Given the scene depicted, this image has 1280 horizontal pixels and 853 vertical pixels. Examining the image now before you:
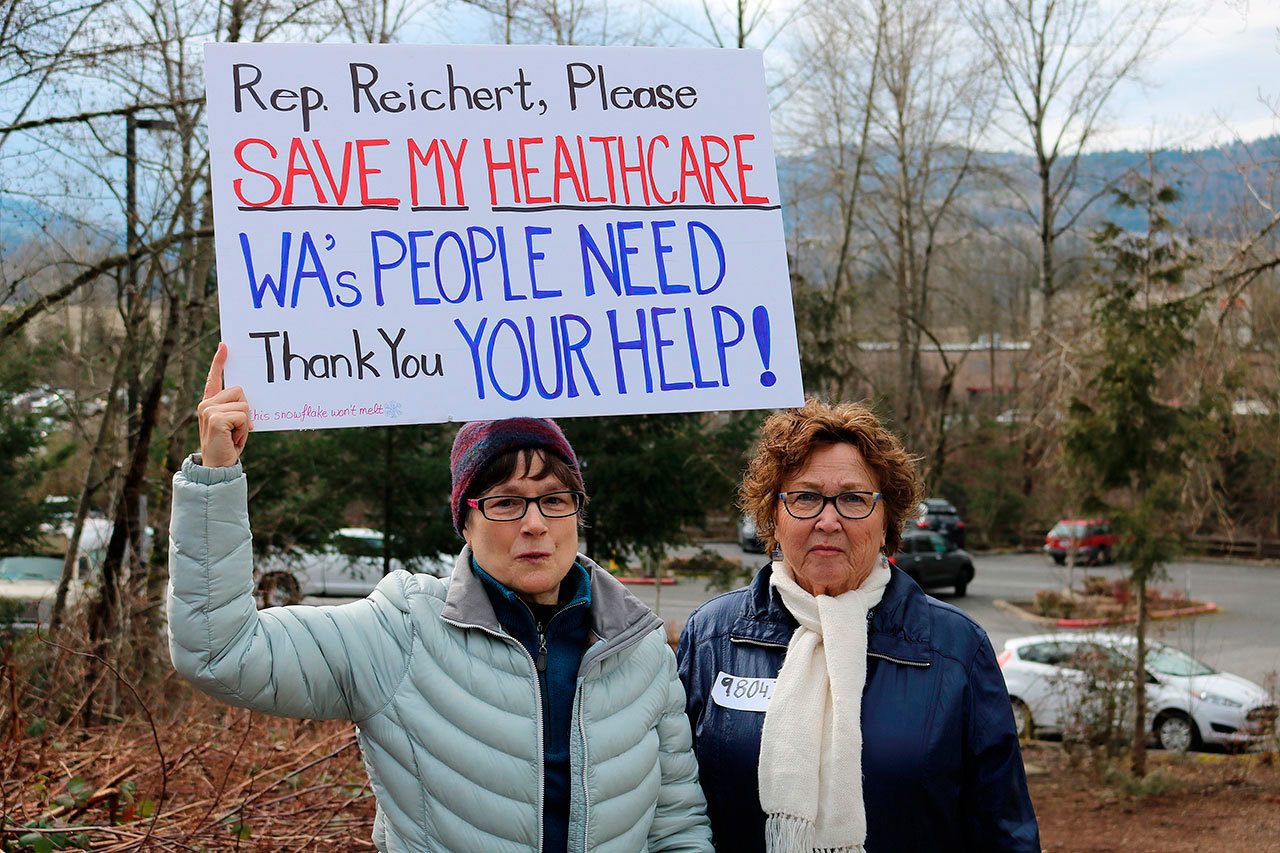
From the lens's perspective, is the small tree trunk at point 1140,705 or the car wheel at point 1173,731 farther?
the car wheel at point 1173,731

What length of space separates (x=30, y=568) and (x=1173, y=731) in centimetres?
1372

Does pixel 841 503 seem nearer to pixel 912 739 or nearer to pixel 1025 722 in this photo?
pixel 912 739

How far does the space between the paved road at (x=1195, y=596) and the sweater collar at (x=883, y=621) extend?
13.5 m

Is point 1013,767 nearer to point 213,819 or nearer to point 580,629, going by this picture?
point 580,629

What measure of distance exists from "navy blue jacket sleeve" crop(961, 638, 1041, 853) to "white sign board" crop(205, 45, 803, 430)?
2.50 feet

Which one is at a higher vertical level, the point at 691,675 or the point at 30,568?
the point at 691,675

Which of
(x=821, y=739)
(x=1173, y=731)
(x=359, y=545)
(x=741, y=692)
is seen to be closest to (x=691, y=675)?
(x=741, y=692)

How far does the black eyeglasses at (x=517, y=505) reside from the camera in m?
2.26

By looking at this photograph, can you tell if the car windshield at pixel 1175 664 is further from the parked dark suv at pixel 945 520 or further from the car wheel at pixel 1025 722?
the parked dark suv at pixel 945 520

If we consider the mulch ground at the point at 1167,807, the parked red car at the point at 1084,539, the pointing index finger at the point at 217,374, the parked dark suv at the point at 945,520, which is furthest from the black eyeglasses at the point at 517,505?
the parked dark suv at the point at 945,520

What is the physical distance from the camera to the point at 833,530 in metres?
2.63

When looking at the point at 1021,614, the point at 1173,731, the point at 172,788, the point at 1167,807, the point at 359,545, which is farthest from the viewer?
the point at 1021,614

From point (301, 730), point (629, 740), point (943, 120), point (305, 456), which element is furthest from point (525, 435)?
point (943, 120)

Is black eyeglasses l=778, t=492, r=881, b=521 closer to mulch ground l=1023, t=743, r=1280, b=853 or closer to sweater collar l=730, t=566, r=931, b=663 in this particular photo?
sweater collar l=730, t=566, r=931, b=663
